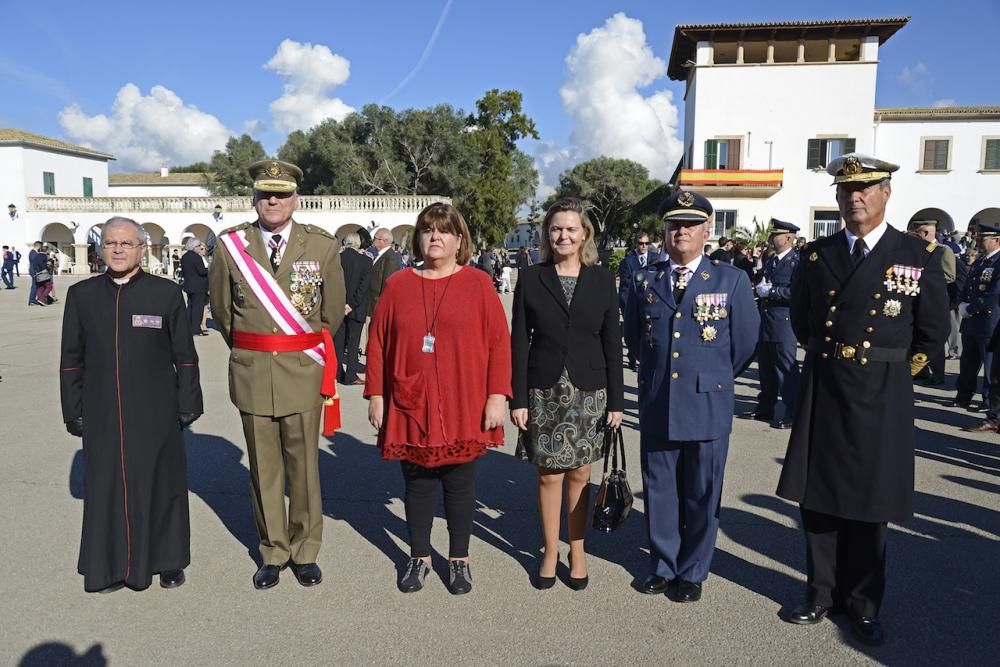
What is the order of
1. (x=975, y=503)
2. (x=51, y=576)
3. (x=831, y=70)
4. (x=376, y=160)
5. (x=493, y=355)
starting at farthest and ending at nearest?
(x=376, y=160) → (x=831, y=70) → (x=975, y=503) → (x=51, y=576) → (x=493, y=355)

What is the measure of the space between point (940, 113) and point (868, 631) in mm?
37297

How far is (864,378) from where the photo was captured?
3117 millimetres

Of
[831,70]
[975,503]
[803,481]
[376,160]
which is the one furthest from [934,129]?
[803,481]

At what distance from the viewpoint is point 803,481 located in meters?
3.29

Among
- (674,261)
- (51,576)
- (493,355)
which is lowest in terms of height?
(51,576)

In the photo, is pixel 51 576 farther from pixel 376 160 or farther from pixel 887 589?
pixel 376 160

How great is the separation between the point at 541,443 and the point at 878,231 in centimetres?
184

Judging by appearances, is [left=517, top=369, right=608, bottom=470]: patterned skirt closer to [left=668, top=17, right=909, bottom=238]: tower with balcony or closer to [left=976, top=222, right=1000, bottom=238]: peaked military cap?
[left=976, top=222, right=1000, bottom=238]: peaked military cap

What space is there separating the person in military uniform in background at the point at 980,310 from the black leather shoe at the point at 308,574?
285 inches

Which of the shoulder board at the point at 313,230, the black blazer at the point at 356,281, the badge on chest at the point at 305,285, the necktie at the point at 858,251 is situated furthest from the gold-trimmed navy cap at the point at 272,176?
the black blazer at the point at 356,281

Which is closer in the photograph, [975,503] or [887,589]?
[887,589]

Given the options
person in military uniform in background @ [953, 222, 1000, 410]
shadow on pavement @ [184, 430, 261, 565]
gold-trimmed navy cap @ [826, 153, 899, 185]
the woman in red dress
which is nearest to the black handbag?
the woman in red dress

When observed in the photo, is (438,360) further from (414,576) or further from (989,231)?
(989,231)

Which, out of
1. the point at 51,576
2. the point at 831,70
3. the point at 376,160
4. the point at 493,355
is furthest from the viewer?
the point at 376,160
